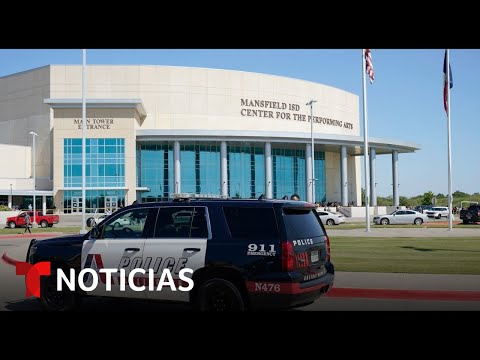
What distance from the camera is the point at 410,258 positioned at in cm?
1783

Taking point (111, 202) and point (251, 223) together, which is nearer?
point (251, 223)

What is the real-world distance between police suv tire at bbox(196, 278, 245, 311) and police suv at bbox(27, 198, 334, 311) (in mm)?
15

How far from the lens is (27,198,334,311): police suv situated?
813cm

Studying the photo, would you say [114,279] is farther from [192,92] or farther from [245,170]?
[192,92]

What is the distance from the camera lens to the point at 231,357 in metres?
6.73

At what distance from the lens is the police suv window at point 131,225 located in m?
8.98

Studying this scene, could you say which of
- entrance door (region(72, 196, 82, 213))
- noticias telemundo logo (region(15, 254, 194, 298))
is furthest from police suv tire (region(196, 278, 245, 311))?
entrance door (region(72, 196, 82, 213))

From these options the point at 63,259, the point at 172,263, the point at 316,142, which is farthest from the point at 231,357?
the point at 316,142

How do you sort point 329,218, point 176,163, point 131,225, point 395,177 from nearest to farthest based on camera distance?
1. point 131,225
2. point 329,218
3. point 176,163
4. point 395,177

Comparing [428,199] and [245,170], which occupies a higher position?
[245,170]

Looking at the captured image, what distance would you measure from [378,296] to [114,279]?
5585mm

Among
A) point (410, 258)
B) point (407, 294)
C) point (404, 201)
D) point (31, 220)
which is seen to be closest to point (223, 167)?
point (31, 220)
